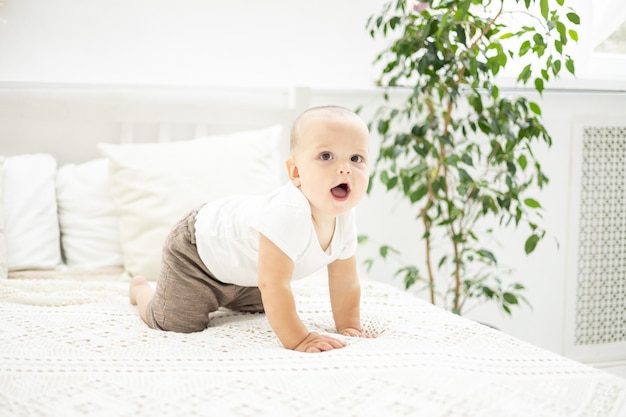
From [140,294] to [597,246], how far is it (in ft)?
5.49

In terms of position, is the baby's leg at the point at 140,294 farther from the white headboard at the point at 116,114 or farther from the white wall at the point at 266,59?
the white wall at the point at 266,59

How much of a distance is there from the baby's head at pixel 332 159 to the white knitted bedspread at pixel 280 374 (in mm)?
250

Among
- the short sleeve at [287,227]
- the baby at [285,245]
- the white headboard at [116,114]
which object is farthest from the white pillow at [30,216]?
the short sleeve at [287,227]

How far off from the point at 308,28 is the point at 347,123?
122cm

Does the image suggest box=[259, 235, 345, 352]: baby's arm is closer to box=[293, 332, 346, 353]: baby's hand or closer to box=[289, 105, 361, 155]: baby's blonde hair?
box=[293, 332, 346, 353]: baby's hand

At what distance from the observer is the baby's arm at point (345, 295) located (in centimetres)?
128

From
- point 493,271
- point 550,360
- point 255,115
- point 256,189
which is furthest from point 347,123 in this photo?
point 493,271

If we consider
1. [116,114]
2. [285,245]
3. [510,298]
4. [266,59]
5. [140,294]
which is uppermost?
[266,59]

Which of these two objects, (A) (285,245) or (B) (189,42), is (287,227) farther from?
(B) (189,42)

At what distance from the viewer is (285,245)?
116cm

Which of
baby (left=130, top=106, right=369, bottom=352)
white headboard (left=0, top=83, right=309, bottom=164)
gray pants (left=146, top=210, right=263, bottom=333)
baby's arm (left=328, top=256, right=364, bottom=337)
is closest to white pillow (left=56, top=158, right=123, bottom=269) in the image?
white headboard (left=0, top=83, right=309, bottom=164)

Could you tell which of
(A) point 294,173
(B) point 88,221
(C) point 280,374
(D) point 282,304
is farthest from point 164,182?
(C) point 280,374

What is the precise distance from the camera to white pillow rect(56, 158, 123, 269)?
1.91m

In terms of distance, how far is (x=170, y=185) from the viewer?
1825mm
